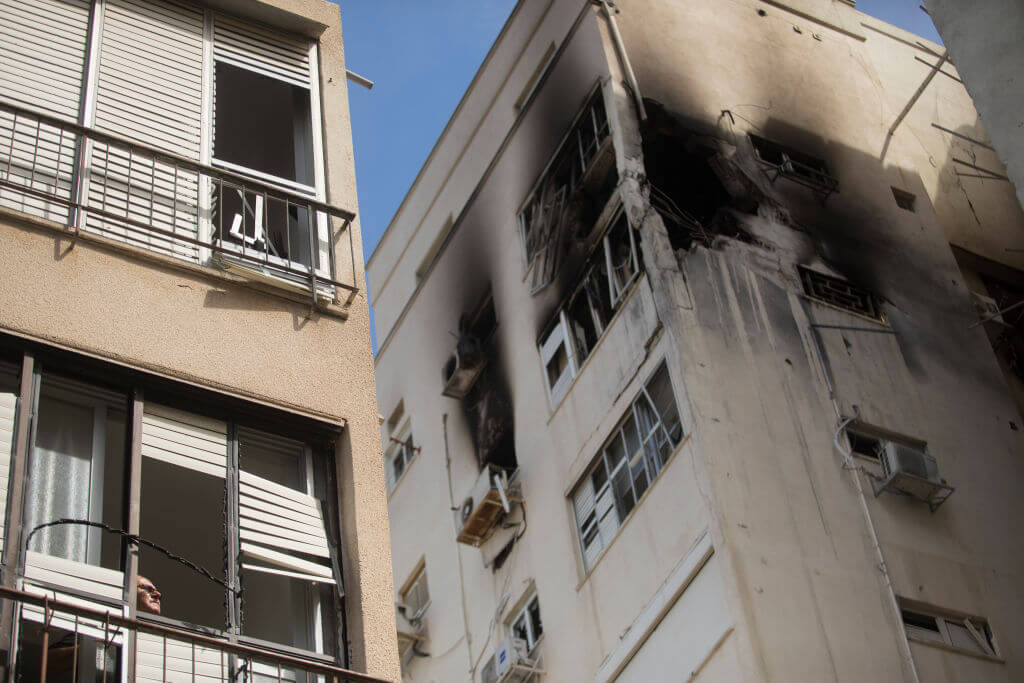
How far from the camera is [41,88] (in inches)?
329

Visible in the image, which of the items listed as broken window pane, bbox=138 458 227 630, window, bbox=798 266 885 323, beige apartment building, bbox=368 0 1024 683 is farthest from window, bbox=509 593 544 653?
broken window pane, bbox=138 458 227 630

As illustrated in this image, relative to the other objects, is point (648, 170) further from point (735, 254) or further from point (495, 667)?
point (495, 667)

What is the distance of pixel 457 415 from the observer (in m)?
22.7

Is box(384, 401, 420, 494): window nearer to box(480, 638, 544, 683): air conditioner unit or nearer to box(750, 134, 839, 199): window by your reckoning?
box(480, 638, 544, 683): air conditioner unit

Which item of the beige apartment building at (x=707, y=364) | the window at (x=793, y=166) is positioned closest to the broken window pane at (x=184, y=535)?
the beige apartment building at (x=707, y=364)

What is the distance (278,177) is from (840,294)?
10930mm

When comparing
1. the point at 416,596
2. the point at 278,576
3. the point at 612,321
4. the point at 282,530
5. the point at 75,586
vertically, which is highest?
the point at 612,321

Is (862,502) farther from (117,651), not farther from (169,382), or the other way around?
(117,651)

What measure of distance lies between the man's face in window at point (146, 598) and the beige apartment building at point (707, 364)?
27.2ft

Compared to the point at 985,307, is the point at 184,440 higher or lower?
lower

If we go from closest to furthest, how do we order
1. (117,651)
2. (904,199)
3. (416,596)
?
(117,651) → (904,199) → (416,596)

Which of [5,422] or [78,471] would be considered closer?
[5,422]

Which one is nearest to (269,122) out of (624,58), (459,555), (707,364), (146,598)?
(146,598)

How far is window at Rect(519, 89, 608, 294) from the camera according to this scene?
2017 centimetres
